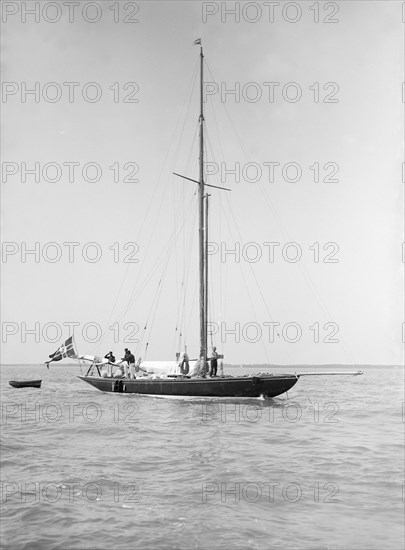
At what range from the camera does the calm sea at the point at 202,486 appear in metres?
8.99

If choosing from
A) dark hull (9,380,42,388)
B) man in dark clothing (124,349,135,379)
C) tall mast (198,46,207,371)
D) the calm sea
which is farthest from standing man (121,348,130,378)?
dark hull (9,380,42,388)

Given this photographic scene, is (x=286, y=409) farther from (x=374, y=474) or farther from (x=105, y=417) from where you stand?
(x=374, y=474)

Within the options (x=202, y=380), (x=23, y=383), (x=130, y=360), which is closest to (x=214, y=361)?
(x=202, y=380)

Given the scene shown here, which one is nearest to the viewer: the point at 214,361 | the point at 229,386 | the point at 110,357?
the point at 229,386

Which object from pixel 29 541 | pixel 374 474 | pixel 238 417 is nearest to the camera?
pixel 29 541

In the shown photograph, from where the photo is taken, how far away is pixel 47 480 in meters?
12.9

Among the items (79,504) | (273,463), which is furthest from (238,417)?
(79,504)

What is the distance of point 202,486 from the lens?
1224cm

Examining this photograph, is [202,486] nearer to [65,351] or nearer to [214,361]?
[214,361]

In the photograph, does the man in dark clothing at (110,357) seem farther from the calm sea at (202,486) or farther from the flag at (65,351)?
the calm sea at (202,486)

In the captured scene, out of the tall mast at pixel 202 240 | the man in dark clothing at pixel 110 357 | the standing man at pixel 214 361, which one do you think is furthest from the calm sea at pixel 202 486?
the man in dark clothing at pixel 110 357

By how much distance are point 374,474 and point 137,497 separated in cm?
605

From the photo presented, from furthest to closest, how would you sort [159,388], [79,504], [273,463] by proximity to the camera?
[159,388], [273,463], [79,504]

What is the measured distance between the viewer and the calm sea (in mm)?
8992
